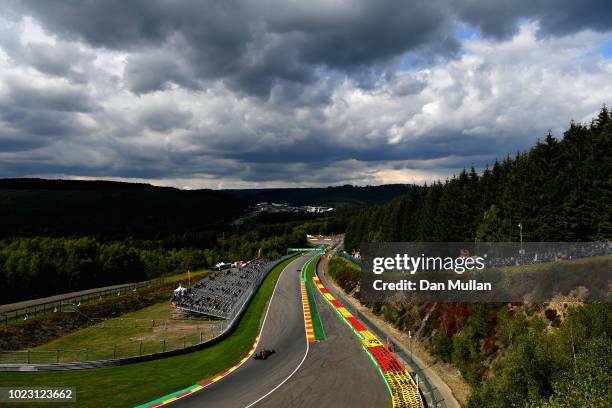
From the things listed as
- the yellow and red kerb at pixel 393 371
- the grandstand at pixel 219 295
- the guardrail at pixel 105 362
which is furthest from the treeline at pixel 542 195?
the guardrail at pixel 105 362

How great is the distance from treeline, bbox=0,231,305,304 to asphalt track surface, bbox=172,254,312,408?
77249 mm

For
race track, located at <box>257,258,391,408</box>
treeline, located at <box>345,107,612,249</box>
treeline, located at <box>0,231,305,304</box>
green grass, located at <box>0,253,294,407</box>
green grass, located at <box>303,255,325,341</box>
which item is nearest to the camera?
green grass, located at <box>0,253,294,407</box>

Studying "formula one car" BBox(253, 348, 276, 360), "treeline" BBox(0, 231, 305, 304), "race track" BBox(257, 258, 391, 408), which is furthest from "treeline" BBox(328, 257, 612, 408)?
"treeline" BBox(0, 231, 305, 304)

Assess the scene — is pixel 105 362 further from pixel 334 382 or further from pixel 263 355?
pixel 334 382

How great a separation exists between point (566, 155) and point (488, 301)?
2296cm

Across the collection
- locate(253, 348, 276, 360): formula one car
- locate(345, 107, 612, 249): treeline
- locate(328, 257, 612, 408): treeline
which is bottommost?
locate(253, 348, 276, 360): formula one car

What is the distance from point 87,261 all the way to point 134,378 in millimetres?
105182

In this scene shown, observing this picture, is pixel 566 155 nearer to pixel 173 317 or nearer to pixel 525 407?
pixel 525 407

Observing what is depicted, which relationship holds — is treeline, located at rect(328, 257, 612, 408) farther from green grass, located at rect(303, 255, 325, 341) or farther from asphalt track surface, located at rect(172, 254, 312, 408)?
asphalt track surface, located at rect(172, 254, 312, 408)

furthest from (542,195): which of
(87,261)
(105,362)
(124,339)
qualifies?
(87,261)

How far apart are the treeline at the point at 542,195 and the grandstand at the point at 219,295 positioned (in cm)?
3906

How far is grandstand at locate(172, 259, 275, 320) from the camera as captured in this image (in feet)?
210

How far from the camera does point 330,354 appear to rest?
1688 inches

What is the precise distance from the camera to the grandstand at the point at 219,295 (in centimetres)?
6391
